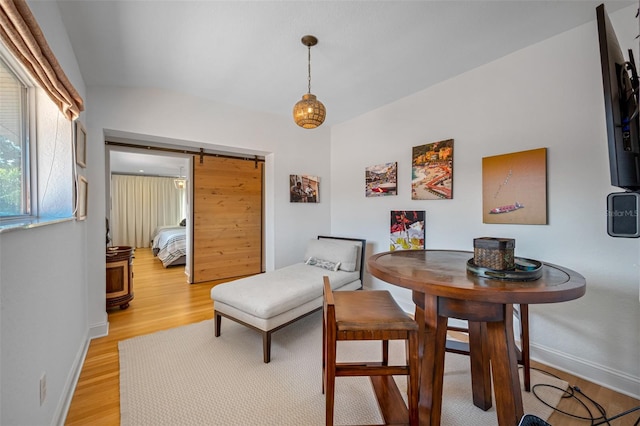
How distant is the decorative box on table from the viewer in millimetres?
1205

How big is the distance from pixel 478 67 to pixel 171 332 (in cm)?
378

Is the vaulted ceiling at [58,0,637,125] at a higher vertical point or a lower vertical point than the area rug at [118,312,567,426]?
higher

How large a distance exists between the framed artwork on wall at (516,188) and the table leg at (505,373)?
118cm

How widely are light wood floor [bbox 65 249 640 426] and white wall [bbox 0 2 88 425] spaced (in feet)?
0.38

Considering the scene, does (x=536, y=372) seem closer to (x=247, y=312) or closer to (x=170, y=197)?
(x=247, y=312)

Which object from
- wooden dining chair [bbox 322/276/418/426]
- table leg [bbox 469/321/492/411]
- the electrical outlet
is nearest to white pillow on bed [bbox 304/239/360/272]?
table leg [bbox 469/321/492/411]

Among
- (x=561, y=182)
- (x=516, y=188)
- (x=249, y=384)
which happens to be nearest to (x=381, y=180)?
(x=516, y=188)

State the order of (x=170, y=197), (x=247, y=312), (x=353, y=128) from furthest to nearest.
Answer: (x=170, y=197) → (x=353, y=128) → (x=247, y=312)

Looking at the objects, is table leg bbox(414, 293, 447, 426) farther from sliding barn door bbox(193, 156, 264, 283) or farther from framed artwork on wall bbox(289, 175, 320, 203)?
sliding barn door bbox(193, 156, 264, 283)

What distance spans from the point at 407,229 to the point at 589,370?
1.70 meters

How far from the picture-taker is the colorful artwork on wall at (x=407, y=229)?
2.81 metres

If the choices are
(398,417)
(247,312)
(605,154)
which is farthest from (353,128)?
(398,417)

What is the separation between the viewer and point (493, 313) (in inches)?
47.4

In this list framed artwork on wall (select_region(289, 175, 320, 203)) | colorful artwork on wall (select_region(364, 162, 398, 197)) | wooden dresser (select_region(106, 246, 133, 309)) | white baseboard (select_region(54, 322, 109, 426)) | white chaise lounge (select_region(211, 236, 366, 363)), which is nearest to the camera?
white baseboard (select_region(54, 322, 109, 426))
